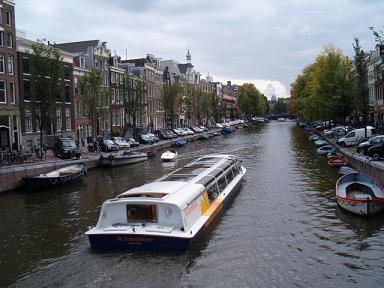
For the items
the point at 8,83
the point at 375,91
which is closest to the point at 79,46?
the point at 8,83

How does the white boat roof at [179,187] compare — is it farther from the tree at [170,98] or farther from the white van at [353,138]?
the tree at [170,98]

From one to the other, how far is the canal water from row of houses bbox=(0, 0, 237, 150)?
2021cm

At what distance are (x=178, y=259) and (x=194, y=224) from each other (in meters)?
2.48

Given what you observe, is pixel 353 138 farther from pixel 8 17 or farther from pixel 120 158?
pixel 8 17

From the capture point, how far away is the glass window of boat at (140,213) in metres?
18.1

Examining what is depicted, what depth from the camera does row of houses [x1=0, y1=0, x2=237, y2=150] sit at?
4819 cm

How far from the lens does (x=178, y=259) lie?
1659cm

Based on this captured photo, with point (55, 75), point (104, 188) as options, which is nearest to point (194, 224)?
point (104, 188)

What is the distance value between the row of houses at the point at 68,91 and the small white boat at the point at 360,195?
31.2 meters

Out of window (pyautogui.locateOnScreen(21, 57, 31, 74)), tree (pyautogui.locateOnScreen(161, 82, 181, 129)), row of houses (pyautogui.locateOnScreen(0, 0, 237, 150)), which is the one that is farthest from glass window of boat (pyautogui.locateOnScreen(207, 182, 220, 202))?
tree (pyautogui.locateOnScreen(161, 82, 181, 129))

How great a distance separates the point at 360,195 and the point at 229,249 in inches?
388

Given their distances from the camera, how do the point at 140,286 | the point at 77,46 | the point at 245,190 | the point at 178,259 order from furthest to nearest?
the point at 77,46 < the point at 245,190 < the point at 178,259 < the point at 140,286

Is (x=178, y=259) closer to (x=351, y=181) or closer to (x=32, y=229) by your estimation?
(x=32, y=229)

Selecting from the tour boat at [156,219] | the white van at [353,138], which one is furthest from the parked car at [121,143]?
the tour boat at [156,219]
